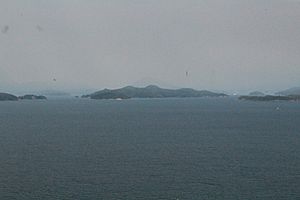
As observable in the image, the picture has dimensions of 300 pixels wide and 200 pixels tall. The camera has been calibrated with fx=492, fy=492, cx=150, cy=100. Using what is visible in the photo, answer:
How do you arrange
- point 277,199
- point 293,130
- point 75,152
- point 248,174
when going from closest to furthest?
point 277,199 → point 248,174 → point 75,152 → point 293,130

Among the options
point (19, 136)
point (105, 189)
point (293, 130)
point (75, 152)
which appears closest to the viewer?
point (105, 189)

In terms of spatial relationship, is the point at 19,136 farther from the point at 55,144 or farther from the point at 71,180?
the point at 71,180

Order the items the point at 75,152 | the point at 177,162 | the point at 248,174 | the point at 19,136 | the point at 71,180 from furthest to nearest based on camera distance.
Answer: the point at 19,136
the point at 75,152
the point at 177,162
the point at 248,174
the point at 71,180

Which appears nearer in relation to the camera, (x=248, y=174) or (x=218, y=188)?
(x=218, y=188)

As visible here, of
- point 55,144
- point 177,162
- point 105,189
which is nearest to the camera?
point 105,189

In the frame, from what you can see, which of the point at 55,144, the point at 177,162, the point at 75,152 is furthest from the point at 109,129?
the point at 177,162

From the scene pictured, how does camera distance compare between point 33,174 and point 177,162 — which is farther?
point 177,162

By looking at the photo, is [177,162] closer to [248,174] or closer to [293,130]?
[248,174]

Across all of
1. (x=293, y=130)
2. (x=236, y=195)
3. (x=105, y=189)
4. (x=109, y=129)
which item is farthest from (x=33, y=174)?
(x=293, y=130)
